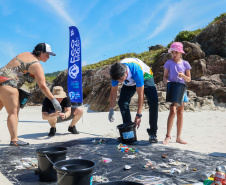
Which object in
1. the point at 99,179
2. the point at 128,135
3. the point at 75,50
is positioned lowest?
the point at 99,179

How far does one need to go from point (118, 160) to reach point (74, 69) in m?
5.19

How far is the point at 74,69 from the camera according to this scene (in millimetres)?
7773

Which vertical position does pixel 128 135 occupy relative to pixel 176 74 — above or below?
below

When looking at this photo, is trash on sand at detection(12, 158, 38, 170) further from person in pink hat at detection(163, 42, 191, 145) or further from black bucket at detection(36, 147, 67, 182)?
person in pink hat at detection(163, 42, 191, 145)

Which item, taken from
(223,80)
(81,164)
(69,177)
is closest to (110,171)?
(81,164)

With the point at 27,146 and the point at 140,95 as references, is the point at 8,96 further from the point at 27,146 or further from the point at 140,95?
the point at 140,95

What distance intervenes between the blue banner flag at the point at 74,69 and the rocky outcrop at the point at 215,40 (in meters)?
6.73

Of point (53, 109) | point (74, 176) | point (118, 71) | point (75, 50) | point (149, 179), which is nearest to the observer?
point (74, 176)

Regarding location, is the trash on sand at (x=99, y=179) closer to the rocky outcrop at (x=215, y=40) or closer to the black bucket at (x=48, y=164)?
the black bucket at (x=48, y=164)

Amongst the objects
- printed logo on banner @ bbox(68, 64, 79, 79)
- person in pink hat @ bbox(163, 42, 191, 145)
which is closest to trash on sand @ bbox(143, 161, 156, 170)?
person in pink hat @ bbox(163, 42, 191, 145)

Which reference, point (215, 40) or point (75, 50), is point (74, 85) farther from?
point (215, 40)

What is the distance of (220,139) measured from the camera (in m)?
4.30

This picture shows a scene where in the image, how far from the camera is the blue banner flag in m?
7.59

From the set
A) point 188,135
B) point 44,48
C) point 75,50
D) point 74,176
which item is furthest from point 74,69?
point 74,176
